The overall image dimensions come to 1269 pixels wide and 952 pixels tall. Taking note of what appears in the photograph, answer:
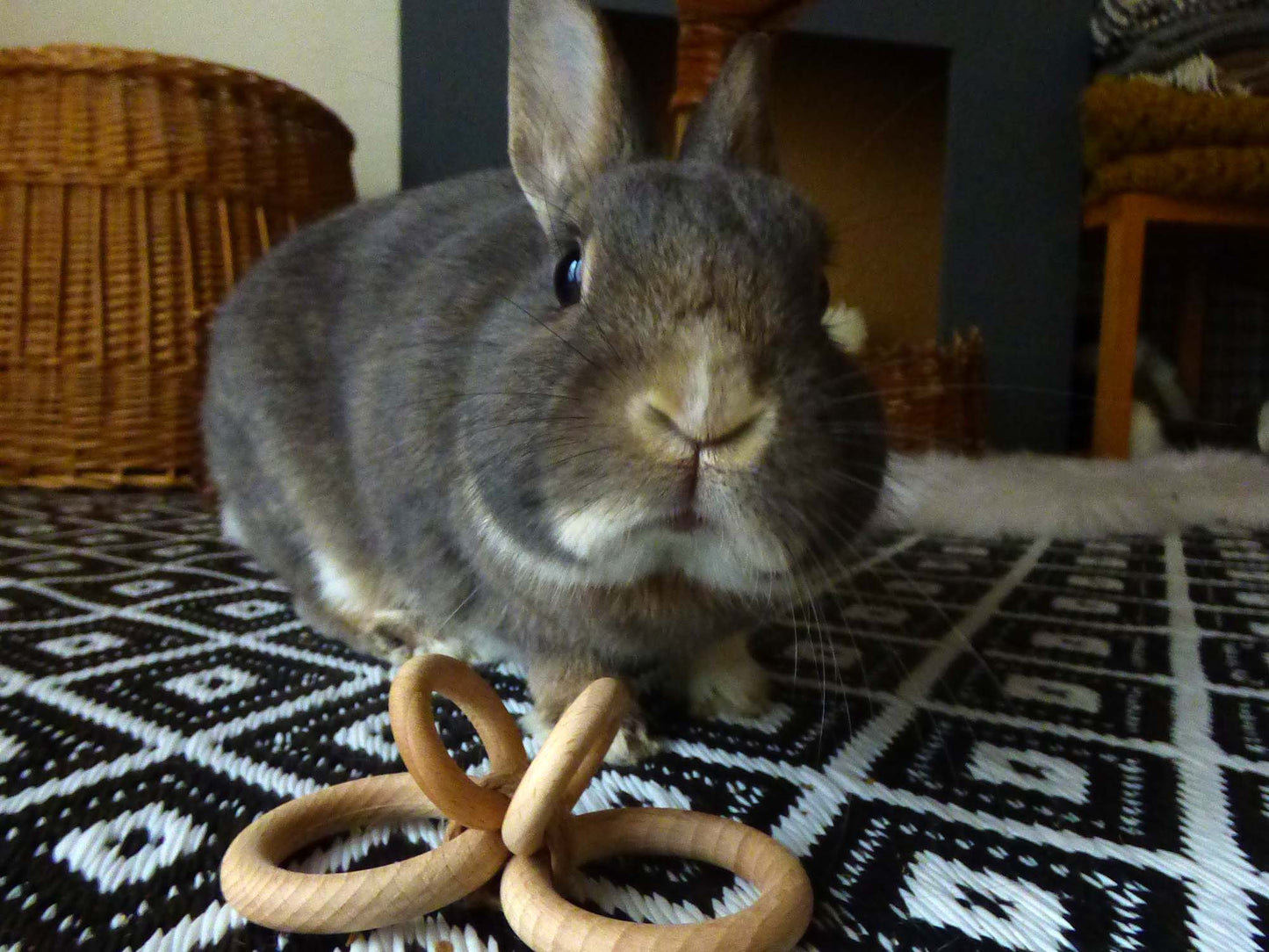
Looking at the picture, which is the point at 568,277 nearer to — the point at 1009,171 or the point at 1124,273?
the point at 1124,273

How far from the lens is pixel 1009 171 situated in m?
2.91

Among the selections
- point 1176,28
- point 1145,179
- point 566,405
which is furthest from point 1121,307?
point 566,405

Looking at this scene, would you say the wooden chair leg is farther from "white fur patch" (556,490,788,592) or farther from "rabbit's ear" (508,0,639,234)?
"white fur patch" (556,490,788,592)

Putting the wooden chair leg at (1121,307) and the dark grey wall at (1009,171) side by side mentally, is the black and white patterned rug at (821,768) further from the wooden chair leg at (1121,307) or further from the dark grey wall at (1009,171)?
the dark grey wall at (1009,171)

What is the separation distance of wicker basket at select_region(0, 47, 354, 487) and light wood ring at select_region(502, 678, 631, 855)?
1878mm

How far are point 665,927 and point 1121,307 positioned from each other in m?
2.74

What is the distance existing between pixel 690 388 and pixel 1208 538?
5.73 ft

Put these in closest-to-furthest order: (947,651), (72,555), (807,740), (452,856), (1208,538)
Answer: (452,856) < (807,740) < (947,651) < (72,555) < (1208,538)

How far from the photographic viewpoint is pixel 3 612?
1.16 m

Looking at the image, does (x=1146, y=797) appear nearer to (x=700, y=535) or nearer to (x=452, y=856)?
(x=700, y=535)

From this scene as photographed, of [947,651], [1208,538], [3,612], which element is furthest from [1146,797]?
[1208,538]

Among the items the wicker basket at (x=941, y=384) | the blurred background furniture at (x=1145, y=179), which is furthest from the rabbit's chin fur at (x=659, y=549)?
the blurred background furniture at (x=1145, y=179)

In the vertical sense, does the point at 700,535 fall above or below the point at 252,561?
above

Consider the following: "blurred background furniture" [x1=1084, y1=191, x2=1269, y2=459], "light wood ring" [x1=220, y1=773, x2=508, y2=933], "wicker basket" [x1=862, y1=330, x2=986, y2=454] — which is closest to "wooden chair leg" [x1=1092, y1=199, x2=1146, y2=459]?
"blurred background furniture" [x1=1084, y1=191, x2=1269, y2=459]
